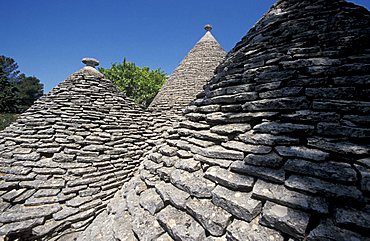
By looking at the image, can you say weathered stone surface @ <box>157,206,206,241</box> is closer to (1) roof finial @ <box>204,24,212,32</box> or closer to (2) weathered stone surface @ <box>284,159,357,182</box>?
(2) weathered stone surface @ <box>284,159,357,182</box>

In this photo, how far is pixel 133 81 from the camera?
1927 cm

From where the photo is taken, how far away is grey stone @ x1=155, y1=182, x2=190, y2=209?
1.59m

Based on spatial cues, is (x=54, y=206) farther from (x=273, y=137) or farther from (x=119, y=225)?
(x=273, y=137)

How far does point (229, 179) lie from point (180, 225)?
21.5 inches

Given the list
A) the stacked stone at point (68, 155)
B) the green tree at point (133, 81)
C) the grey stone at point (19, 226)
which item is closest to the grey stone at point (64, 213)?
the stacked stone at point (68, 155)

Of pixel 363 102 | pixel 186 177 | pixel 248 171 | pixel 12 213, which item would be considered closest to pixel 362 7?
pixel 363 102

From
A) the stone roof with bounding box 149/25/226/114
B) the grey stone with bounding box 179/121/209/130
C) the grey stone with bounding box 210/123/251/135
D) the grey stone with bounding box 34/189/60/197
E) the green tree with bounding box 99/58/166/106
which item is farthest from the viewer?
the green tree with bounding box 99/58/166/106

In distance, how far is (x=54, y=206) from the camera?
3.15 metres

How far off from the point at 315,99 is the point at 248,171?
3.02ft

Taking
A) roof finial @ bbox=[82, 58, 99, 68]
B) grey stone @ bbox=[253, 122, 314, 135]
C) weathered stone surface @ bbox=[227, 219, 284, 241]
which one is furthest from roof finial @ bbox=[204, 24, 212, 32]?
weathered stone surface @ bbox=[227, 219, 284, 241]

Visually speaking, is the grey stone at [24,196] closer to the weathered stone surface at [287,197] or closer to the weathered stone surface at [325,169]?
the weathered stone surface at [287,197]

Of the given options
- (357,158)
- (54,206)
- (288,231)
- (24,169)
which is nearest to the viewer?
(288,231)

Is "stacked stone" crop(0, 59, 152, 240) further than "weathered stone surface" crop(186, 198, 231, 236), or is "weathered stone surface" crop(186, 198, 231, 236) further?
"stacked stone" crop(0, 59, 152, 240)

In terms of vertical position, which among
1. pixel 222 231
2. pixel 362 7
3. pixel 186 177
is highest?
pixel 362 7
